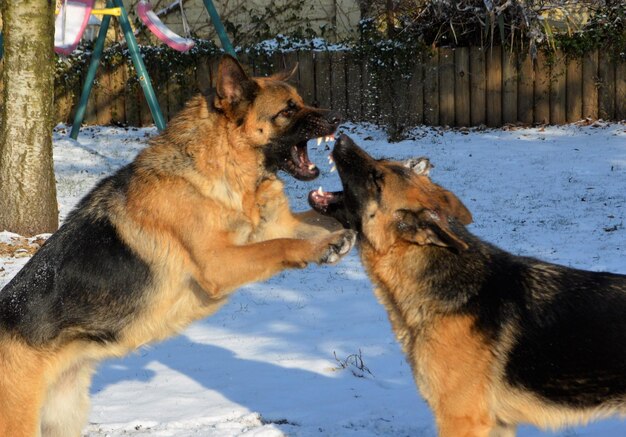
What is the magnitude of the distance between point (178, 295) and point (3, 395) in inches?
46.0

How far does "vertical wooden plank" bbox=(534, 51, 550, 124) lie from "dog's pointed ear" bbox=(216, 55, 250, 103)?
39.4ft

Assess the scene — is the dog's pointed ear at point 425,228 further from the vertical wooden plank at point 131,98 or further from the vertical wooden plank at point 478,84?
the vertical wooden plank at point 131,98

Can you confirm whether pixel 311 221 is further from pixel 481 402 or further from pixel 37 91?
pixel 37 91

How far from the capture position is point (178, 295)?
5.30 metres

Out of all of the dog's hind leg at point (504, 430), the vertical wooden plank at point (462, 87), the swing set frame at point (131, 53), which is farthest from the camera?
the vertical wooden plank at point (462, 87)

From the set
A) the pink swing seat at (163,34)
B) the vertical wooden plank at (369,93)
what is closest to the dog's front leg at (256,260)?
the pink swing seat at (163,34)

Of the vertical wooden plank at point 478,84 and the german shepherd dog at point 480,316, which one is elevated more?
the vertical wooden plank at point 478,84

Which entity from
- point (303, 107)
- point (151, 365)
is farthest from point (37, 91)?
point (303, 107)

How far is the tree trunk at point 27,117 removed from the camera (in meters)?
10.1

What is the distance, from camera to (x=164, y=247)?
5.27 metres

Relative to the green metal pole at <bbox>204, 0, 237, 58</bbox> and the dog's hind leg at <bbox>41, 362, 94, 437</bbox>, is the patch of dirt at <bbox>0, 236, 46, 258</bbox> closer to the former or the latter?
the dog's hind leg at <bbox>41, 362, 94, 437</bbox>

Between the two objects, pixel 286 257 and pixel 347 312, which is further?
pixel 347 312

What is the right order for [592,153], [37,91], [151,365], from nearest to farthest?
[151,365]
[37,91]
[592,153]

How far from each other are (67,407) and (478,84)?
1260 centimetres
